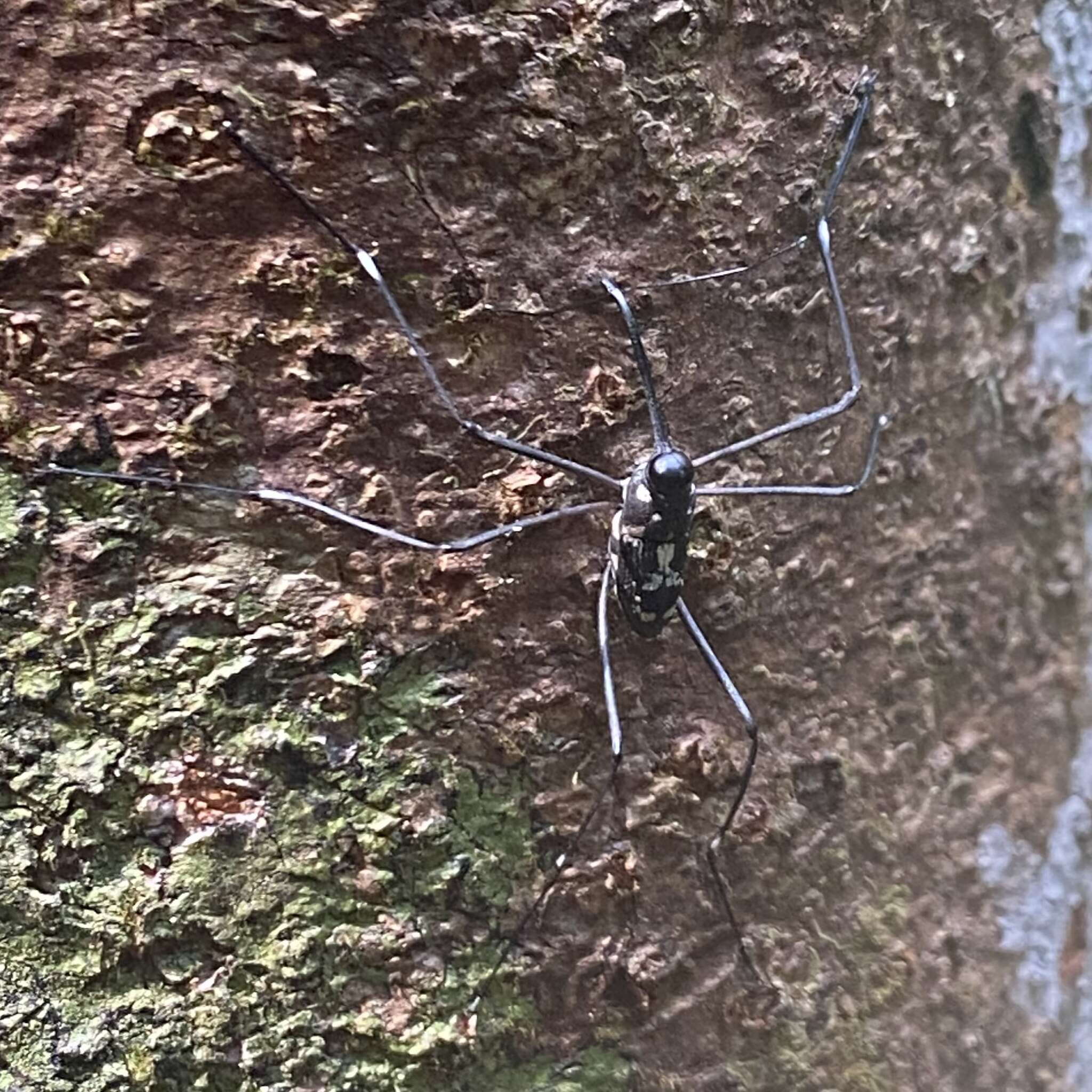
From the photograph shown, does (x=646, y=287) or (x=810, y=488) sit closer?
(x=646, y=287)

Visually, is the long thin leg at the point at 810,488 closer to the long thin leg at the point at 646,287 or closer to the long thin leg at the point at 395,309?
the long thin leg at the point at 395,309

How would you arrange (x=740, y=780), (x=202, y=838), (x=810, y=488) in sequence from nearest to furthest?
1. (x=202, y=838)
2. (x=740, y=780)
3. (x=810, y=488)

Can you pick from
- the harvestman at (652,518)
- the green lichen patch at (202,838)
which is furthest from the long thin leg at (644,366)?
the green lichen patch at (202,838)

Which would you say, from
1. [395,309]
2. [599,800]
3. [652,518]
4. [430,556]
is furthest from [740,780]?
[395,309]

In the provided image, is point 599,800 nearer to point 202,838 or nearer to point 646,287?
point 202,838

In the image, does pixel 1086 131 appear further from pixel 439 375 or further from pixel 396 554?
pixel 396 554

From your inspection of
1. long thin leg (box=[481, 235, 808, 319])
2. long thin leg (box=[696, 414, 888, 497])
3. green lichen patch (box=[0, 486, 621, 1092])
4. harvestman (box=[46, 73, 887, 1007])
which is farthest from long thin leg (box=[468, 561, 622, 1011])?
long thin leg (box=[481, 235, 808, 319])

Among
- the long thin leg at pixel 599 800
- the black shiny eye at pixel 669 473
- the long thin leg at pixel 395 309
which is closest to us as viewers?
the long thin leg at pixel 395 309
